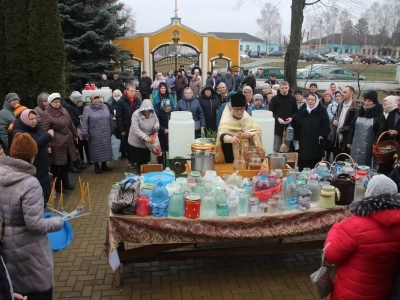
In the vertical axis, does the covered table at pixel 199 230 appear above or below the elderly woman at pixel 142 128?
below

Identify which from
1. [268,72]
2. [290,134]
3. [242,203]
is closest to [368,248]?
[242,203]

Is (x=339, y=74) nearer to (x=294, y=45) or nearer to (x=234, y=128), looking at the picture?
(x=294, y=45)

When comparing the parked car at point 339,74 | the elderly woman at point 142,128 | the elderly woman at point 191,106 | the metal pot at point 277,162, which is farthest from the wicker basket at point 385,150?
the parked car at point 339,74

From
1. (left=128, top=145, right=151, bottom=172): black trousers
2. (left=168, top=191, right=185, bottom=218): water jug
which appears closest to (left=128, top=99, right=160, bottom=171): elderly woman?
(left=128, top=145, right=151, bottom=172): black trousers

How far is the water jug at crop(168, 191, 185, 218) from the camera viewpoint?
371 centimetres

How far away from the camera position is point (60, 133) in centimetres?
638

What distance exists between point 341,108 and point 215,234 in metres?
4.38

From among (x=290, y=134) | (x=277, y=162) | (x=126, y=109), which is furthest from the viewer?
(x=126, y=109)

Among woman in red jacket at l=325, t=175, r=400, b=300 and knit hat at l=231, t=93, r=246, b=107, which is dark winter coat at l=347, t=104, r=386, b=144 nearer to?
knit hat at l=231, t=93, r=246, b=107

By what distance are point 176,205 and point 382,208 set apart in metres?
1.93

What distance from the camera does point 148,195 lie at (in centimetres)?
383

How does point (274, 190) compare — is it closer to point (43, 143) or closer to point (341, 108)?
point (43, 143)

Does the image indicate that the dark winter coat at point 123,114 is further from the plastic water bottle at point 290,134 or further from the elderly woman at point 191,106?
the plastic water bottle at point 290,134

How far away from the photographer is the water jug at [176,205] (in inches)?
146
